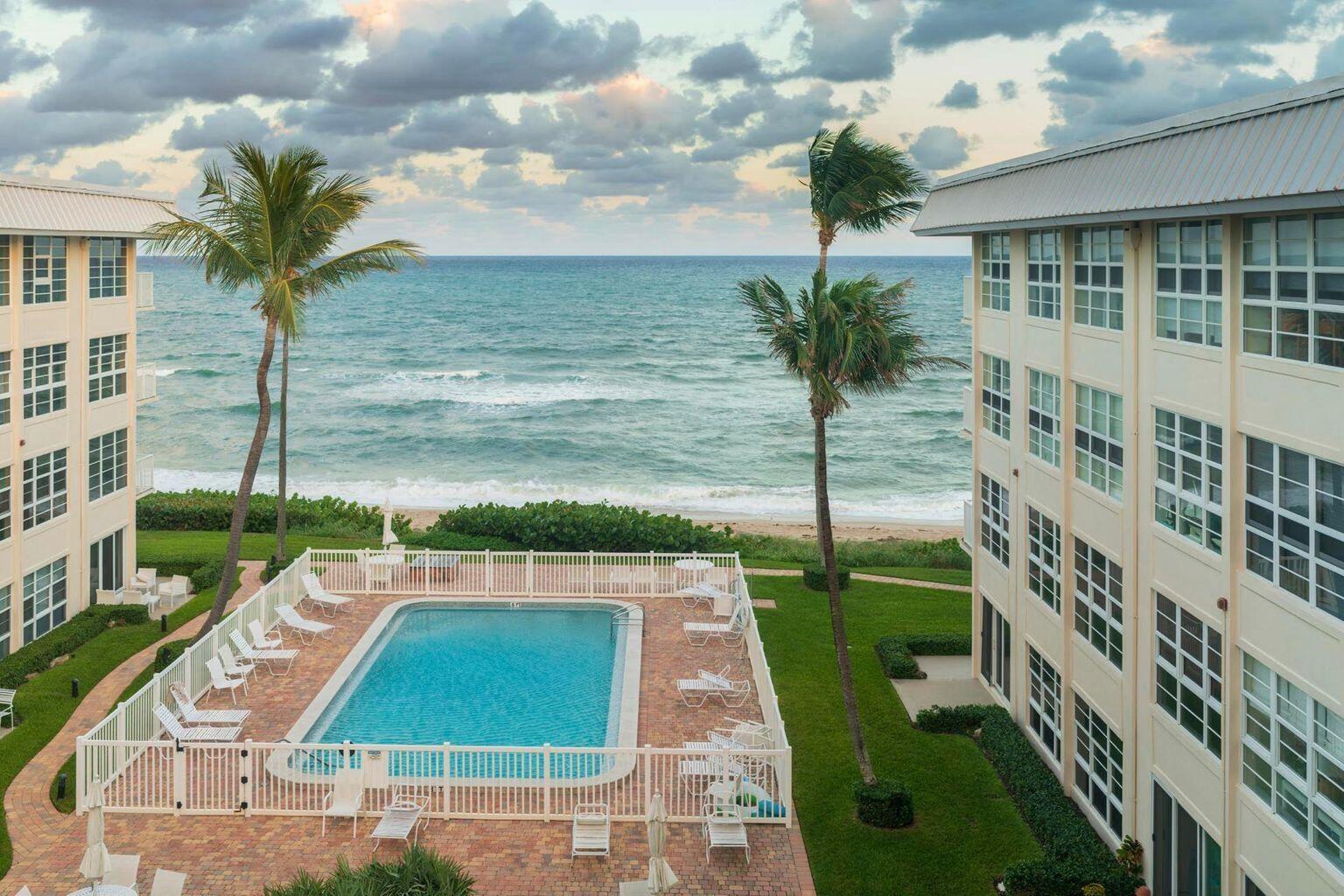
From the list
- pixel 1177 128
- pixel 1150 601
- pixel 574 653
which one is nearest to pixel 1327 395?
pixel 1177 128

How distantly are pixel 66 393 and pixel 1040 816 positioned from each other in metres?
21.2

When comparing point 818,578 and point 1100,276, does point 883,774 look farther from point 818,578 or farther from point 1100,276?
point 818,578

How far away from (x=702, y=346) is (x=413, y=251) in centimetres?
7979

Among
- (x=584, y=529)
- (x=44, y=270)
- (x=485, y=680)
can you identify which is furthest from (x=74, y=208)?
(x=584, y=529)

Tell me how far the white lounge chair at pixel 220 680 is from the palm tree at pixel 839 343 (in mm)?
10877

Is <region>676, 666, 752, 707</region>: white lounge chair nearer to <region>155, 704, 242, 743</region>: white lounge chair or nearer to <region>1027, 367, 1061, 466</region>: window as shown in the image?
<region>1027, 367, 1061, 466</region>: window

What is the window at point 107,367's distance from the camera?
26.1 meters

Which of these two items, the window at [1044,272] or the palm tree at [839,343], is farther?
the window at [1044,272]

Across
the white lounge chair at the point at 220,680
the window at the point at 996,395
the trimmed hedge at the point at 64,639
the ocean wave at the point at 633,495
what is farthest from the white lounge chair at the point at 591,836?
the ocean wave at the point at 633,495

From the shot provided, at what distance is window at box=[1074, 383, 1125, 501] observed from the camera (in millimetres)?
15758

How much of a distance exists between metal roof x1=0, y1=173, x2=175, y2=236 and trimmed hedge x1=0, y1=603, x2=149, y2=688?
26.5 ft

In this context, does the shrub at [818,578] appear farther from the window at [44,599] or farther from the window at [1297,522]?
the window at [1297,522]

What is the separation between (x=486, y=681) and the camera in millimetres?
23031

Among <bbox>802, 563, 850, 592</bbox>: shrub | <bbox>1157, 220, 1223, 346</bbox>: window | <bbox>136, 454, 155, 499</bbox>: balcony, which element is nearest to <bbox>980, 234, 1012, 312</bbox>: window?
<bbox>1157, 220, 1223, 346</bbox>: window
